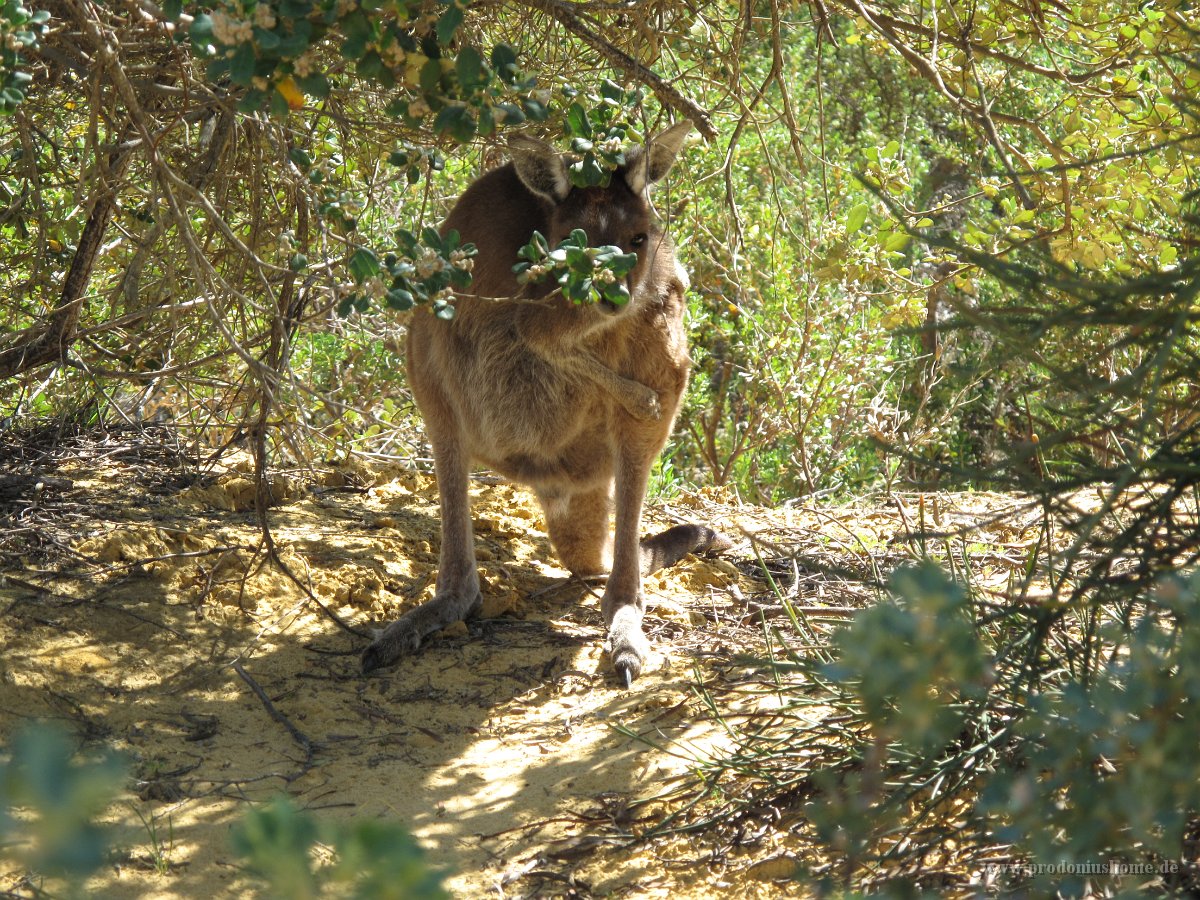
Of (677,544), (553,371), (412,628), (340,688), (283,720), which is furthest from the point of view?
(677,544)

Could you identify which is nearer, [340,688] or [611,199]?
[340,688]

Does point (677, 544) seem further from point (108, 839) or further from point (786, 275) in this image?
point (108, 839)

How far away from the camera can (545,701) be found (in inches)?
145

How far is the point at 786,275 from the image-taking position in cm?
645

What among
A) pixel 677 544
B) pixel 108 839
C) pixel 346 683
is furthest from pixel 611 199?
pixel 108 839

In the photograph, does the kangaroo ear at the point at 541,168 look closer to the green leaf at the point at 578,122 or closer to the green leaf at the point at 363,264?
the green leaf at the point at 578,122

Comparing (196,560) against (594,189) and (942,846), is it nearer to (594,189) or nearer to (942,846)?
(594,189)

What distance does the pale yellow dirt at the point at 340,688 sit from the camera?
2.68 metres

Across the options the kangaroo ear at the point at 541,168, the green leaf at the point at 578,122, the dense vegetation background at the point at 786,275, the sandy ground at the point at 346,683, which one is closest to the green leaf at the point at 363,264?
the dense vegetation background at the point at 786,275

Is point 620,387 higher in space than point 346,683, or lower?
higher

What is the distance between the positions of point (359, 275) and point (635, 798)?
4.89 feet

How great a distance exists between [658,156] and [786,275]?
7.74ft

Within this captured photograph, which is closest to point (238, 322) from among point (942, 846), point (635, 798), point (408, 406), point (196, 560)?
point (408, 406)

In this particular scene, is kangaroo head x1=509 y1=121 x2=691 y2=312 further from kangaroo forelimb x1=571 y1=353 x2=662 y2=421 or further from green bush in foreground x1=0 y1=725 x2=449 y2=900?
green bush in foreground x1=0 y1=725 x2=449 y2=900
